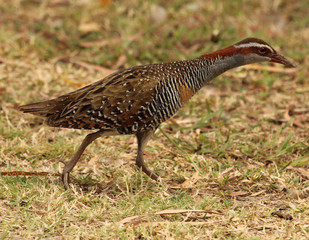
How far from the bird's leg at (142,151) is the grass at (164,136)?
0.37 ft

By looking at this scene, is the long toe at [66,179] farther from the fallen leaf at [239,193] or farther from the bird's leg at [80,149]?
the fallen leaf at [239,193]

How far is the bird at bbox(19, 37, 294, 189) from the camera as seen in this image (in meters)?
4.62

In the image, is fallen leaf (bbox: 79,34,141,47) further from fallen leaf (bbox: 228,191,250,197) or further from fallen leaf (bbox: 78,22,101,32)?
fallen leaf (bbox: 228,191,250,197)

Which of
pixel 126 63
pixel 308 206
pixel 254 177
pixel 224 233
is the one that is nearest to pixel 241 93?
pixel 126 63

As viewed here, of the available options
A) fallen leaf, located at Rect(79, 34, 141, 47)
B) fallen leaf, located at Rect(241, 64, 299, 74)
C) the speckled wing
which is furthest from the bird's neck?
fallen leaf, located at Rect(79, 34, 141, 47)

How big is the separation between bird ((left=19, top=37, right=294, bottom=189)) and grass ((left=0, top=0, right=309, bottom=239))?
1.63 feet

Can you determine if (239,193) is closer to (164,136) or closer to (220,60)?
(220,60)

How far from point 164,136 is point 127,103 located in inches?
68.0

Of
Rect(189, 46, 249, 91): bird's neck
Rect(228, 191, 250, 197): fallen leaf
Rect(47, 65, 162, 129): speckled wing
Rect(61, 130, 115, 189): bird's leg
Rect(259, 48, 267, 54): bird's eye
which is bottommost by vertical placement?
Rect(228, 191, 250, 197): fallen leaf

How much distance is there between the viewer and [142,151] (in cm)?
508

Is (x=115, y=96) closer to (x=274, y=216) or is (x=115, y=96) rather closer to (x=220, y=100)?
(x=274, y=216)

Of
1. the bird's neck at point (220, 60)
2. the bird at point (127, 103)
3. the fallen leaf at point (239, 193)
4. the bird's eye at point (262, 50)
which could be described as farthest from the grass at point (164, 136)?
the bird's eye at point (262, 50)

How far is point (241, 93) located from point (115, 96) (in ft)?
11.3

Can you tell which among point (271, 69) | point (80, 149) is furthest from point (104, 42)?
point (80, 149)
